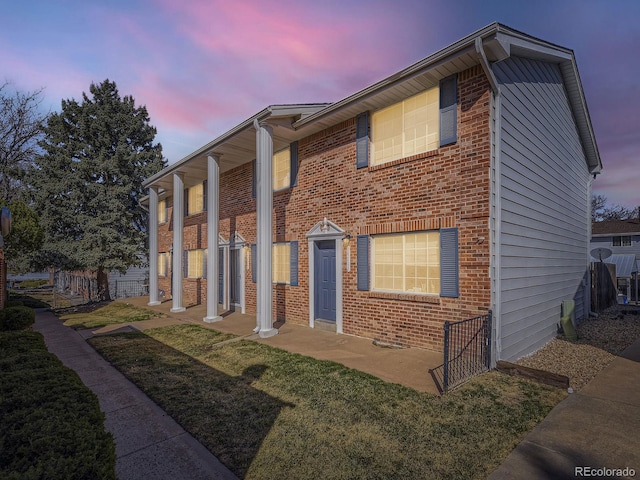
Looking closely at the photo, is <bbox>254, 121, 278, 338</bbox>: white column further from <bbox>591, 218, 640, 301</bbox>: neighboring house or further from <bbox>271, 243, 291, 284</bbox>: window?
<bbox>591, 218, 640, 301</bbox>: neighboring house

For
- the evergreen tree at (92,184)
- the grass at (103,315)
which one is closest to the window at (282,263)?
the grass at (103,315)

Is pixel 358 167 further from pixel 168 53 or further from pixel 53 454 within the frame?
pixel 53 454

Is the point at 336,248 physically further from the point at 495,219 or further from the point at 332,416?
the point at 332,416

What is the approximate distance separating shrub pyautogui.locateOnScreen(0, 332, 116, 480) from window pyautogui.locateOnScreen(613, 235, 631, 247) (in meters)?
36.0

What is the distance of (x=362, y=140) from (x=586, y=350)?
707 centimetres

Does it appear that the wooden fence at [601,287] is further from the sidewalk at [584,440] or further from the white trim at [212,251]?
the white trim at [212,251]

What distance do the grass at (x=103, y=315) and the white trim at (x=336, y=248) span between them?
6.32m

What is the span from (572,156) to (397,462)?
11855 millimetres

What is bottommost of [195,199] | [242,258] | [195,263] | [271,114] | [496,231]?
[195,263]

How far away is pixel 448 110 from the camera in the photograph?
698 cm

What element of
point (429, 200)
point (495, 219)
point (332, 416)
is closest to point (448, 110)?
point (429, 200)

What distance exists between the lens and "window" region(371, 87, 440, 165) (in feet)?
24.1

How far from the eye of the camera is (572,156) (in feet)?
37.0

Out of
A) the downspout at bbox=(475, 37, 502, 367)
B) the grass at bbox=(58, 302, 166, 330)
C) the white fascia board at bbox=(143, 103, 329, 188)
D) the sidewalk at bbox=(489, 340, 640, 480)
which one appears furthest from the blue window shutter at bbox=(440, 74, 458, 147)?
the grass at bbox=(58, 302, 166, 330)
